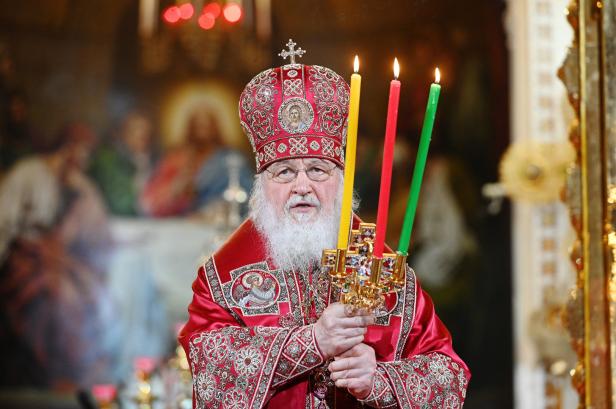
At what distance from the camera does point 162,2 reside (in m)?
11.0

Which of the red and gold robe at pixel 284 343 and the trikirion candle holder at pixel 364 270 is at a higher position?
the trikirion candle holder at pixel 364 270

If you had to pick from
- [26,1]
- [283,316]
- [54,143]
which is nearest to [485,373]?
[54,143]

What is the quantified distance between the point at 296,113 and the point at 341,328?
822mm

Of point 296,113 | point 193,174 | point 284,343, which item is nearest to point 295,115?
point 296,113

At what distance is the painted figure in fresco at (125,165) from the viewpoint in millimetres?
11000

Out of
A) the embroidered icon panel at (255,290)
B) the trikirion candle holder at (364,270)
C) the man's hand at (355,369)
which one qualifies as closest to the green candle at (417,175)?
the trikirion candle holder at (364,270)

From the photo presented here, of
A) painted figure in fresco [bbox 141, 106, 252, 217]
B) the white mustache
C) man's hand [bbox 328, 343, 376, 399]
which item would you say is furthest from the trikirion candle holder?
painted figure in fresco [bbox 141, 106, 252, 217]

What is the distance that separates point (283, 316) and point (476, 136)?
7838 mm

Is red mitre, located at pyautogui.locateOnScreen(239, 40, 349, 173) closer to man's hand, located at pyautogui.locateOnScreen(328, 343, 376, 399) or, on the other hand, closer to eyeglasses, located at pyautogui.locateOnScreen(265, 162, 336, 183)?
eyeglasses, located at pyautogui.locateOnScreen(265, 162, 336, 183)

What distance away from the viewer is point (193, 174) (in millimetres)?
11141

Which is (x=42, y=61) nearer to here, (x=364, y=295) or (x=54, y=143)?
(x=54, y=143)

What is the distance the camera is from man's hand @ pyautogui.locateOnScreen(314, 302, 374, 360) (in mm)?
2604

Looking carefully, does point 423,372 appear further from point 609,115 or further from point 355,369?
point 609,115

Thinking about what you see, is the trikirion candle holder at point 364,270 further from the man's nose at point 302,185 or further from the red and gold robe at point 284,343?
the man's nose at point 302,185
